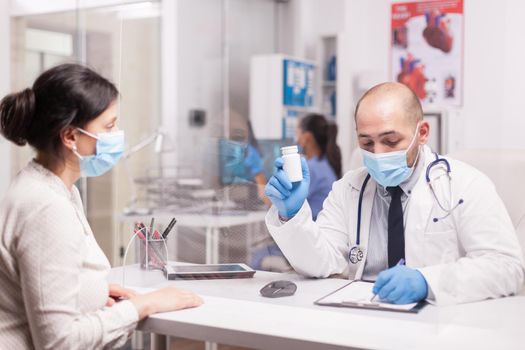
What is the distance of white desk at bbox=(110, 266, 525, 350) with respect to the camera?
115cm

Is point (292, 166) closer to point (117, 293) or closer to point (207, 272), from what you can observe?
point (207, 272)

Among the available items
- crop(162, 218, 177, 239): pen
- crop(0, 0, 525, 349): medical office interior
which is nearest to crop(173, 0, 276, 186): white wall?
crop(0, 0, 525, 349): medical office interior

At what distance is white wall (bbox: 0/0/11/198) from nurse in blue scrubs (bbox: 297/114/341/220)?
4.48 ft

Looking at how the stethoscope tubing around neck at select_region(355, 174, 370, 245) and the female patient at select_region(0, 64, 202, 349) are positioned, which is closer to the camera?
the female patient at select_region(0, 64, 202, 349)

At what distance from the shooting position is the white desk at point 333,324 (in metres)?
1.15

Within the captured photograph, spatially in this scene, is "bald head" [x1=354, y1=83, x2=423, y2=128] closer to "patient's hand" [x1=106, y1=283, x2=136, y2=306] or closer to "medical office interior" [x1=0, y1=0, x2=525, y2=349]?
"medical office interior" [x1=0, y1=0, x2=525, y2=349]

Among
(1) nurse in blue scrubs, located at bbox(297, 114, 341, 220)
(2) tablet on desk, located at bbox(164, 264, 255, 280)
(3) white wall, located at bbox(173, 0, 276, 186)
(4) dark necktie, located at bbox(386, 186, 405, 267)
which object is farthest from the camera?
(3) white wall, located at bbox(173, 0, 276, 186)

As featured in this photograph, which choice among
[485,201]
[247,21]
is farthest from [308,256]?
[247,21]

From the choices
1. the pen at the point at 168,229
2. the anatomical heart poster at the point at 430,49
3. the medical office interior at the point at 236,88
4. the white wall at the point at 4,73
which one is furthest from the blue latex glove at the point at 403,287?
the white wall at the point at 4,73

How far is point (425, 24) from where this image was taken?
4.79 ft

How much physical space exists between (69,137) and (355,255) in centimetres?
73

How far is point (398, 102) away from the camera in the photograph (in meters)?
1.52

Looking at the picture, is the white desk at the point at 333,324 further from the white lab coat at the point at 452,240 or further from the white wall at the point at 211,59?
the white wall at the point at 211,59

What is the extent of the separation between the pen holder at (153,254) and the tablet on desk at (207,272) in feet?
0.09
